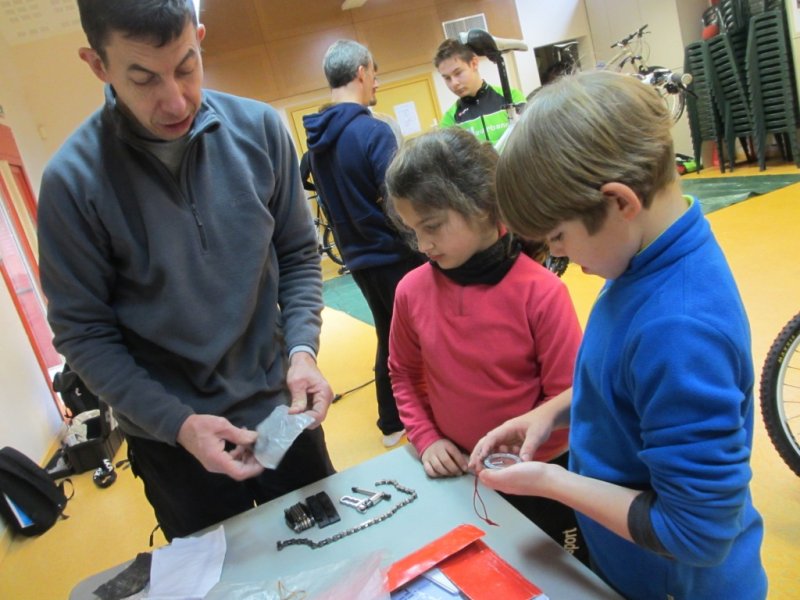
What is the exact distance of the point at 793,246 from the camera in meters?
3.63

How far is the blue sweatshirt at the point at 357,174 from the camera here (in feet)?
7.86

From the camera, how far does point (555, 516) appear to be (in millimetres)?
1223

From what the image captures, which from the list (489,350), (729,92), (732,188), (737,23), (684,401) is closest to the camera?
(684,401)

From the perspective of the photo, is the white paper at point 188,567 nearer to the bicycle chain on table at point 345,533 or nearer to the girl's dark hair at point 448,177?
the bicycle chain on table at point 345,533

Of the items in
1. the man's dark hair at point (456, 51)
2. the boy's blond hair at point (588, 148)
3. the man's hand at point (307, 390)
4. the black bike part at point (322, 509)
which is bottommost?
the black bike part at point (322, 509)

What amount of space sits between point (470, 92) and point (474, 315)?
2.62 m

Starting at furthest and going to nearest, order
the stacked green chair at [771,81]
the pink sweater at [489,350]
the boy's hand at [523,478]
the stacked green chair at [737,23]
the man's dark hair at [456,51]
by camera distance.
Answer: the stacked green chair at [737,23]
the stacked green chair at [771,81]
the man's dark hair at [456,51]
the pink sweater at [489,350]
the boy's hand at [523,478]

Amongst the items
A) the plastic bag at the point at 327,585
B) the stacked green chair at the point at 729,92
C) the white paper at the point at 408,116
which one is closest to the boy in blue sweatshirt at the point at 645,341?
the plastic bag at the point at 327,585

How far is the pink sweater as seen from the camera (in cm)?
114

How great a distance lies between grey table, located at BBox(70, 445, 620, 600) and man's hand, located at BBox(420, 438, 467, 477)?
1cm

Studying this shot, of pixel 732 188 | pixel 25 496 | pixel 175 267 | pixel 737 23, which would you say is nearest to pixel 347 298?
pixel 25 496

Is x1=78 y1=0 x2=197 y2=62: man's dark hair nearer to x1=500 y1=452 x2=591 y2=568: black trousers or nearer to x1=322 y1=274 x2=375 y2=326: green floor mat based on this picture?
x1=500 y1=452 x2=591 y2=568: black trousers

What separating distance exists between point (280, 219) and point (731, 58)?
634 centimetres

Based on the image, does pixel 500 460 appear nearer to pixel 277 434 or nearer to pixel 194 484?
pixel 277 434
